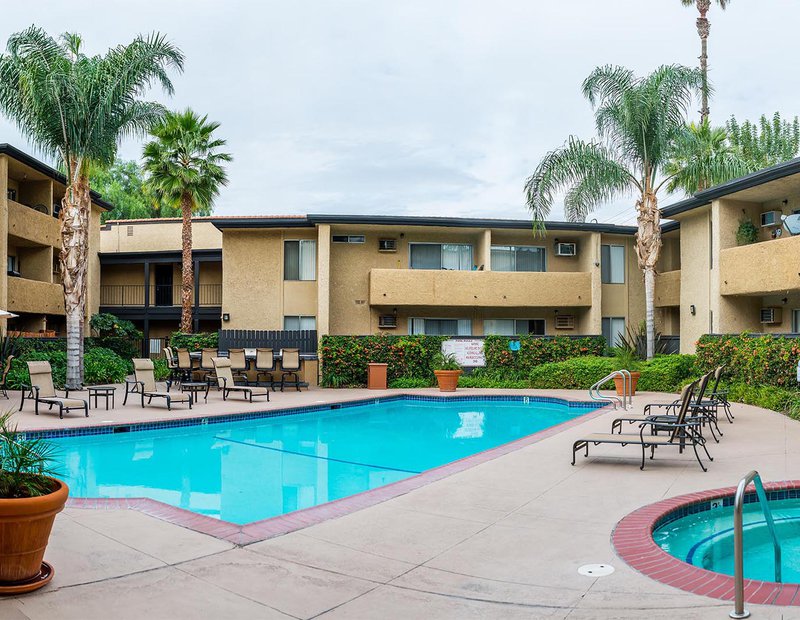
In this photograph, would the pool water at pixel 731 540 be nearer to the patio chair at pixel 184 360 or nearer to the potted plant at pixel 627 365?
the potted plant at pixel 627 365

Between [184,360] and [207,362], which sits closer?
[184,360]

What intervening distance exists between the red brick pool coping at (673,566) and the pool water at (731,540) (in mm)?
168

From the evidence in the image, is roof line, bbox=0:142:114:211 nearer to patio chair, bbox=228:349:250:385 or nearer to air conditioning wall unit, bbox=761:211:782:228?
patio chair, bbox=228:349:250:385

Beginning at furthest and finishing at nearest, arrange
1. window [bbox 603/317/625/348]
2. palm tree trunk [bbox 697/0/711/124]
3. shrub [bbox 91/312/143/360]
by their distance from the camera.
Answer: palm tree trunk [bbox 697/0/711/124], shrub [bbox 91/312/143/360], window [bbox 603/317/625/348]

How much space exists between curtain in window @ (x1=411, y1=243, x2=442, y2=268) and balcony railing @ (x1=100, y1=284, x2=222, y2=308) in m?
11.3

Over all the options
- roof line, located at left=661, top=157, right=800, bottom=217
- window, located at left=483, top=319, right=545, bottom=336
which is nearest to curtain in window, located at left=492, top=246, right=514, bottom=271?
window, located at left=483, top=319, right=545, bottom=336

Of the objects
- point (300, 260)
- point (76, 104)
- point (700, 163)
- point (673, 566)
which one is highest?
point (76, 104)

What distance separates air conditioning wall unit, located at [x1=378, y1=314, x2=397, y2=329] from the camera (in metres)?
25.0

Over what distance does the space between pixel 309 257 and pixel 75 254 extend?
26.4 ft

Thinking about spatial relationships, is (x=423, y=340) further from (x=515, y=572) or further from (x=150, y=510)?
(x=515, y=572)

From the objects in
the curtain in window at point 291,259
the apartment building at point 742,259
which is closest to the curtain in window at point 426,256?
the curtain in window at point 291,259

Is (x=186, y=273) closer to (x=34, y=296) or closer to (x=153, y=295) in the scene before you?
(x=34, y=296)

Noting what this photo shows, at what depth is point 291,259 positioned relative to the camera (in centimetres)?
2461

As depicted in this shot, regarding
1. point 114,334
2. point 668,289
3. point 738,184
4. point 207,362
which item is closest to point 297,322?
point 207,362
